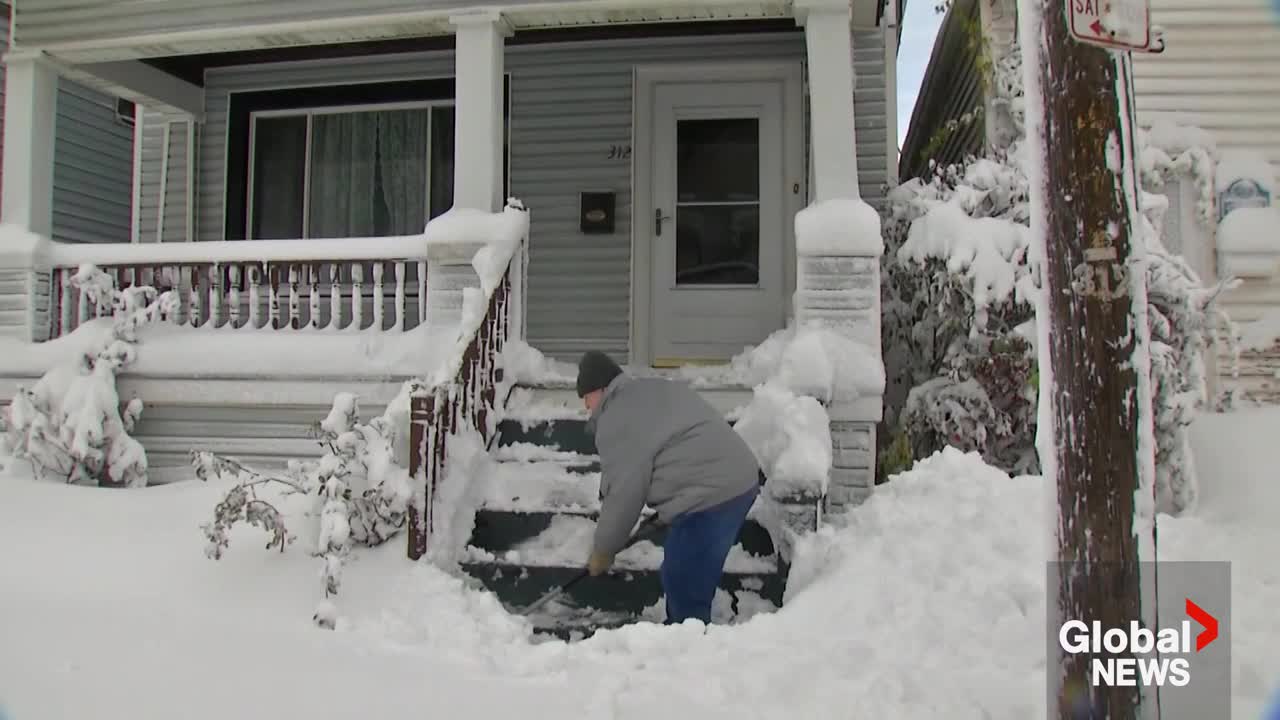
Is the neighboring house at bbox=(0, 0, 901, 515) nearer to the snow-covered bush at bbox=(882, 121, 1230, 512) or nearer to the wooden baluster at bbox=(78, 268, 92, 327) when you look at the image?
the wooden baluster at bbox=(78, 268, 92, 327)

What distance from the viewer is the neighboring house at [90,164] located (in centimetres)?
1002

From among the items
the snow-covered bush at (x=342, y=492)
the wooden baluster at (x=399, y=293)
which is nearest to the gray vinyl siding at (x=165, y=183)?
the wooden baluster at (x=399, y=293)

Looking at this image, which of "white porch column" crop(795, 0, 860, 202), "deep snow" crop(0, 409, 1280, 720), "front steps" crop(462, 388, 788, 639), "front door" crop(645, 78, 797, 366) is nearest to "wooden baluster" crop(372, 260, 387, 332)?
"front steps" crop(462, 388, 788, 639)

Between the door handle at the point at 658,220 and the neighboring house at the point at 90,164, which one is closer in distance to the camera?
the door handle at the point at 658,220

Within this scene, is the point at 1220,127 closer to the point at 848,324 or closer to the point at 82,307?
the point at 848,324

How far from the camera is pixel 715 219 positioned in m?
8.02

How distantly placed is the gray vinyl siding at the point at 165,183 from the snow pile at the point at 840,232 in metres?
6.61

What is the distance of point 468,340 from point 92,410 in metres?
2.99

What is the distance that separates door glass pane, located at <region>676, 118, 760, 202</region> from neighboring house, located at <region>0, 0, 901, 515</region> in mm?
20

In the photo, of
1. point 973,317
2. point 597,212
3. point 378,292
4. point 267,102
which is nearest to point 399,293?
point 378,292

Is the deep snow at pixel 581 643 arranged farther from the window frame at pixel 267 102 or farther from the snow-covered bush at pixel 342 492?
the window frame at pixel 267 102

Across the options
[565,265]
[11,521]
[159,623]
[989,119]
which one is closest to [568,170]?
[565,265]

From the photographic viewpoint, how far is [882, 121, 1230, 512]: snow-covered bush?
556cm

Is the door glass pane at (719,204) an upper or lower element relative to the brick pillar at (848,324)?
upper
